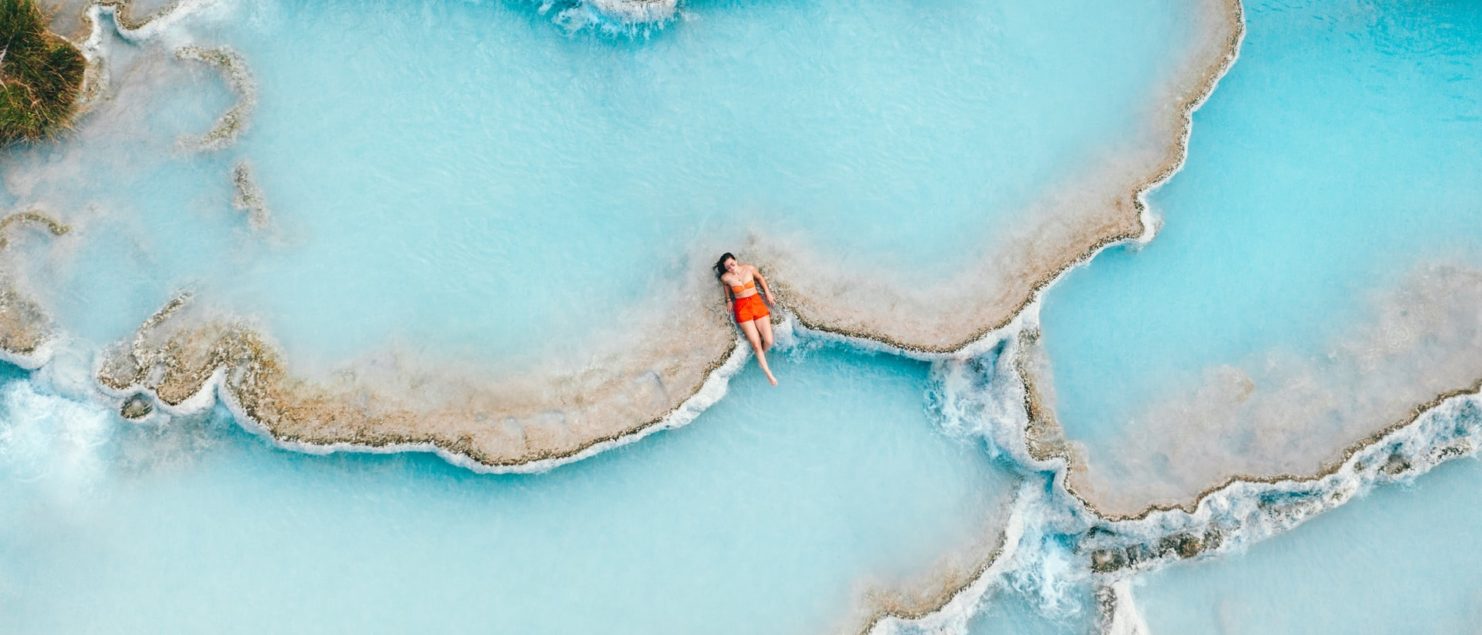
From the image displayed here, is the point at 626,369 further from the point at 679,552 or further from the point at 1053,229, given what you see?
the point at 1053,229

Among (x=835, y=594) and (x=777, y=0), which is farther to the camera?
(x=777, y=0)

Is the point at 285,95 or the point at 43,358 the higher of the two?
the point at 285,95

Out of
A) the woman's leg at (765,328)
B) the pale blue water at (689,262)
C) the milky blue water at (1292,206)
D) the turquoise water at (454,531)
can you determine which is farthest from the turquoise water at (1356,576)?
the woman's leg at (765,328)

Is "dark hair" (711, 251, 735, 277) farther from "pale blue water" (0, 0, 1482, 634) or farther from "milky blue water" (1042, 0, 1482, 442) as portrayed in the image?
"milky blue water" (1042, 0, 1482, 442)

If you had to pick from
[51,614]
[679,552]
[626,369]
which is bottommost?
[51,614]

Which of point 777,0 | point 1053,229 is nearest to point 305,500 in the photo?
point 777,0

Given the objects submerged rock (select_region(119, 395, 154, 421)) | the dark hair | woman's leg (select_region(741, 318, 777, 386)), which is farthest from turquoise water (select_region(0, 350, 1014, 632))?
the dark hair

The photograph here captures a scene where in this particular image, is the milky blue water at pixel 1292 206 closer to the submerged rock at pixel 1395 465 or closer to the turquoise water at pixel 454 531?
the submerged rock at pixel 1395 465

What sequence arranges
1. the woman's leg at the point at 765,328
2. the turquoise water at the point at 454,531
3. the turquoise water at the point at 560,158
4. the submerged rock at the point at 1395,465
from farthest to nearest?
the turquoise water at the point at 560,158, the submerged rock at the point at 1395,465, the woman's leg at the point at 765,328, the turquoise water at the point at 454,531
